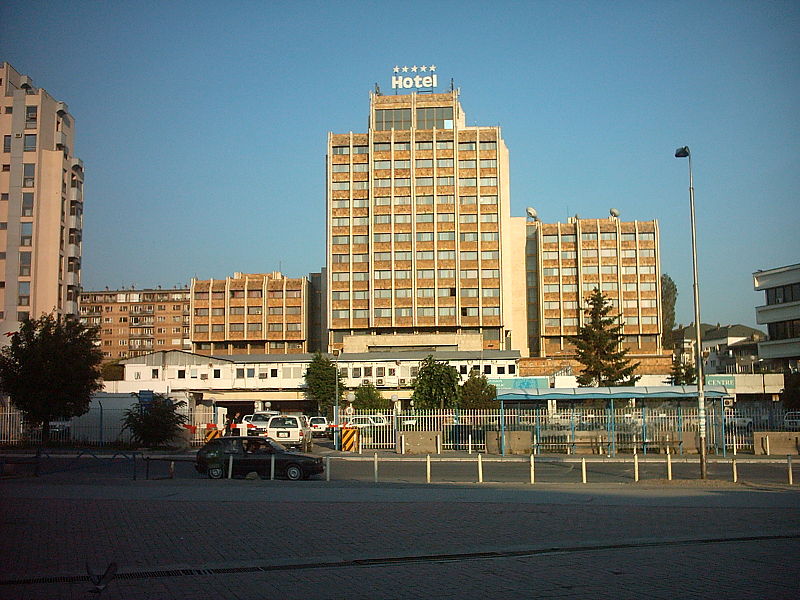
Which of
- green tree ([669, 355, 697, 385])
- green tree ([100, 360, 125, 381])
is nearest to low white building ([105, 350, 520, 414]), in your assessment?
green tree ([669, 355, 697, 385])

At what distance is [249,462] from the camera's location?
26125mm

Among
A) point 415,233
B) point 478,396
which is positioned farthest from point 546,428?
point 415,233

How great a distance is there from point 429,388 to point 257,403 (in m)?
44.0

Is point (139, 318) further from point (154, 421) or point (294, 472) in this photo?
point (294, 472)

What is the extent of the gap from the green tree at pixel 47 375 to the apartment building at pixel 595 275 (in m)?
78.5

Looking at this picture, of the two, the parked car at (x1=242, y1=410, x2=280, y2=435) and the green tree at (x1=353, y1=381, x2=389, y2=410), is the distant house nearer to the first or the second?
the green tree at (x1=353, y1=381, x2=389, y2=410)

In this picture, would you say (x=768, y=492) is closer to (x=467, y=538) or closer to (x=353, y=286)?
(x=467, y=538)

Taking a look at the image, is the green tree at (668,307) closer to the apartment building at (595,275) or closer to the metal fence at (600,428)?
the apartment building at (595,275)

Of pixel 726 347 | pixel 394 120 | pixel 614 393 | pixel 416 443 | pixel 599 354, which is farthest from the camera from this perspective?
pixel 726 347

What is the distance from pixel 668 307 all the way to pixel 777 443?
8203cm

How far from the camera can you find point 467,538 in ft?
46.3

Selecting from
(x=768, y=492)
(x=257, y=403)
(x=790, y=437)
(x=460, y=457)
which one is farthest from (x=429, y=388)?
(x=257, y=403)

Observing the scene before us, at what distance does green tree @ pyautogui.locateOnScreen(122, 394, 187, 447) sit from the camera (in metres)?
39.7

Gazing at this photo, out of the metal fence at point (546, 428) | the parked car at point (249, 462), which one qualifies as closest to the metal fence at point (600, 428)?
the metal fence at point (546, 428)
